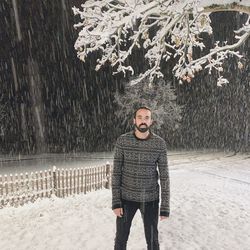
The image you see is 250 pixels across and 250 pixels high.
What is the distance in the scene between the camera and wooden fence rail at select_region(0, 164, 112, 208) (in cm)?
1113

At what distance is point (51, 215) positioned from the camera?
9.70 m

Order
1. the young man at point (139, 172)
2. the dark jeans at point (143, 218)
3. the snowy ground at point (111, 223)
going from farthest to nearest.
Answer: the snowy ground at point (111, 223), the dark jeans at point (143, 218), the young man at point (139, 172)

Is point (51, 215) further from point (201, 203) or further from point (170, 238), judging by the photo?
point (201, 203)

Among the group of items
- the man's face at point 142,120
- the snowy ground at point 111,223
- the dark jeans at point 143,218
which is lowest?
the snowy ground at point 111,223

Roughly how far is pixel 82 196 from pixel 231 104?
1132 inches

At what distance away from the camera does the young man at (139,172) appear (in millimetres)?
5035

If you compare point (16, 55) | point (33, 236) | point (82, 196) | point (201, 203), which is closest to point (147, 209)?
point (33, 236)

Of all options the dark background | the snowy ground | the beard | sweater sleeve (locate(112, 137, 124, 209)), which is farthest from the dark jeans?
the dark background

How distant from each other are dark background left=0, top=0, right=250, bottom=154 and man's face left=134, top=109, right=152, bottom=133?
83.2 feet

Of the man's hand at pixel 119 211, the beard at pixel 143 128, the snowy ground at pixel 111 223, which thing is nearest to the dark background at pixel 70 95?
the snowy ground at pixel 111 223

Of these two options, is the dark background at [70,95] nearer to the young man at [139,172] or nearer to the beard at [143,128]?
the young man at [139,172]

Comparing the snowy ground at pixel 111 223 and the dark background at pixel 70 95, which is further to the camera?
the dark background at pixel 70 95

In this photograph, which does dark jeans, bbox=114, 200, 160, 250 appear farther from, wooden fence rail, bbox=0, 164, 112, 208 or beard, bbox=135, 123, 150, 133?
wooden fence rail, bbox=0, 164, 112, 208

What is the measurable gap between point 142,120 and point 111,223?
15.0ft
